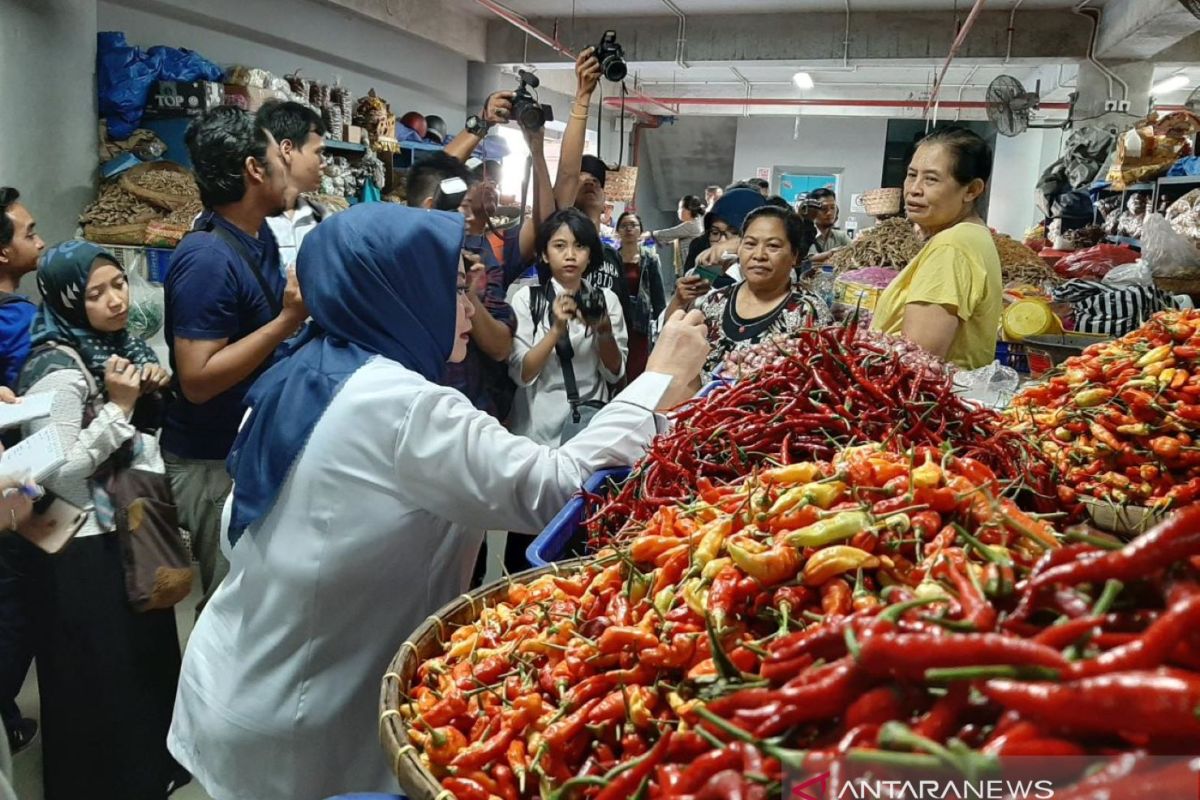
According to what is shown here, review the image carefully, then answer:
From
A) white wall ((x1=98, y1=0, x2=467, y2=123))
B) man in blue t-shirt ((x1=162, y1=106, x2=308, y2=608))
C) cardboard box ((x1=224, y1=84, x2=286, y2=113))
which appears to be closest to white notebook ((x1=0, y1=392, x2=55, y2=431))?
man in blue t-shirt ((x1=162, y1=106, x2=308, y2=608))

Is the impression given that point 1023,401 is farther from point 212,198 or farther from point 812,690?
point 212,198

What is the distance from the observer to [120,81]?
221 inches

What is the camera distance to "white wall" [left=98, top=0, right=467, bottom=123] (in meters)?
6.72

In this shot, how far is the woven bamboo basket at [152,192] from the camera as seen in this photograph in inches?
220

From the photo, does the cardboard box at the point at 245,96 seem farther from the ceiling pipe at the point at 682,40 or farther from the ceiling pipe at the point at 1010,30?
the ceiling pipe at the point at 1010,30

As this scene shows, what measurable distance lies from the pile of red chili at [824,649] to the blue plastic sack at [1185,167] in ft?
19.0

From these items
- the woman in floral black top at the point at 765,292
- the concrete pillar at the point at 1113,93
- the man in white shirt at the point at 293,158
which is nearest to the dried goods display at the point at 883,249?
the woman in floral black top at the point at 765,292

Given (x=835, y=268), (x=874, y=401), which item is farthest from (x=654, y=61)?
(x=874, y=401)

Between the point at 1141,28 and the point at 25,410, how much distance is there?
965cm

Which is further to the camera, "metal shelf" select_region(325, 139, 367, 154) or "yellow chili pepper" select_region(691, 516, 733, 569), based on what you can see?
"metal shelf" select_region(325, 139, 367, 154)

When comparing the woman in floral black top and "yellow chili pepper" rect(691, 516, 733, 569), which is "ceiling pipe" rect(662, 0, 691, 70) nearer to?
the woman in floral black top

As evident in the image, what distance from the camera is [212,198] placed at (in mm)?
2852

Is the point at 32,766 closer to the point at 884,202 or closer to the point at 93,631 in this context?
the point at 93,631

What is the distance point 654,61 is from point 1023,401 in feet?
30.9
